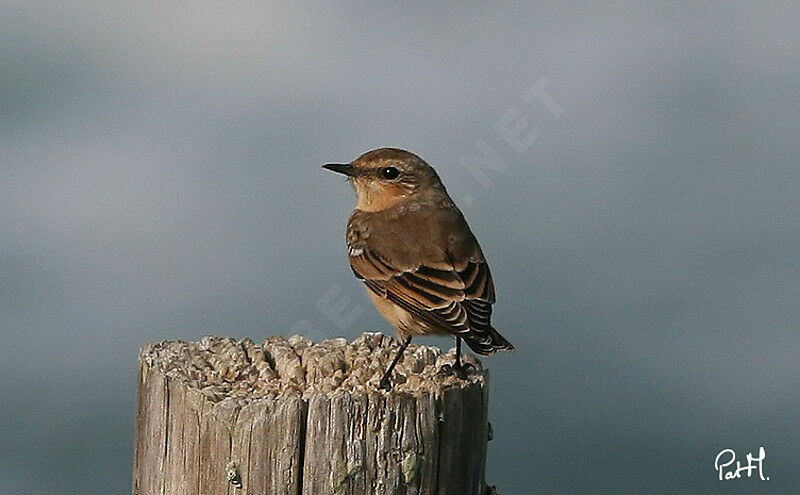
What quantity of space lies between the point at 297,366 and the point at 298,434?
1.00m

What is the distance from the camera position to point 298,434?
169 inches

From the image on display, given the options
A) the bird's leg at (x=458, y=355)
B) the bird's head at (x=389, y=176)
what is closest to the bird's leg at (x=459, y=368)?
the bird's leg at (x=458, y=355)

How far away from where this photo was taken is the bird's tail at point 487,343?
6152 millimetres

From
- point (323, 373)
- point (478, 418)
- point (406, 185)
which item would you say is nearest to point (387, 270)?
point (406, 185)

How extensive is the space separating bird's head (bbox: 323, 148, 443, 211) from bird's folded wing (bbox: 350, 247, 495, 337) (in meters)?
0.87

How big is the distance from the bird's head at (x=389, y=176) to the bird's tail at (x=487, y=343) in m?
1.77

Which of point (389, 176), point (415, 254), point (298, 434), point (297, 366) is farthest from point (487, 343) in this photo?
point (298, 434)

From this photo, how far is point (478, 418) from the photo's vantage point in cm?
473

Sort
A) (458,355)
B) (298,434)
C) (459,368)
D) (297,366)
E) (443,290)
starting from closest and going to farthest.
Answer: (298,434) < (459,368) < (297,366) < (458,355) < (443,290)

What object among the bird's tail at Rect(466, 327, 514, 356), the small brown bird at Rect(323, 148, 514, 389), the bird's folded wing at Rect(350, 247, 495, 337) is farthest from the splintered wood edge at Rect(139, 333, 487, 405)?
the bird's folded wing at Rect(350, 247, 495, 337)

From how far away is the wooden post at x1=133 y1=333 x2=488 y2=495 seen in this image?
4.30 m

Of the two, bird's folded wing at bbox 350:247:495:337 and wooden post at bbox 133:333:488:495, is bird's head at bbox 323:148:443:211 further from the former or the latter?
wooden post at bbox 133:333:488:495

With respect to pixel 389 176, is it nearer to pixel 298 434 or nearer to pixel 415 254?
pixel 415 254

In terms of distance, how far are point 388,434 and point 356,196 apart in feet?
12.7
